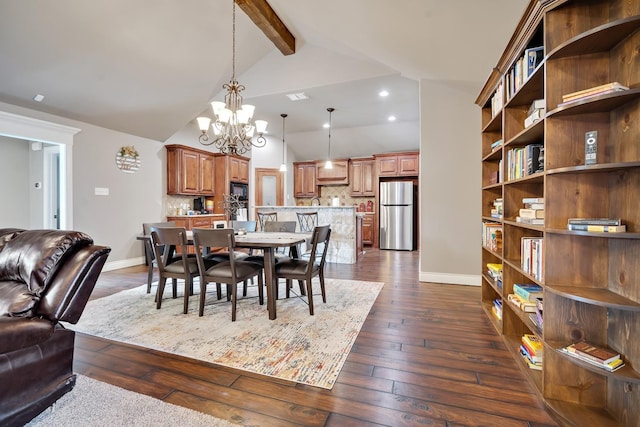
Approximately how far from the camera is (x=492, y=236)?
110 inches

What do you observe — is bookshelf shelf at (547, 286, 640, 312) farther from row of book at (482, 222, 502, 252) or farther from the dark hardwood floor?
row of book at (482, 222, 502, 252)

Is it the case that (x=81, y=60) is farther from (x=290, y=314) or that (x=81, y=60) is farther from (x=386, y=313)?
(x=386, y=313)

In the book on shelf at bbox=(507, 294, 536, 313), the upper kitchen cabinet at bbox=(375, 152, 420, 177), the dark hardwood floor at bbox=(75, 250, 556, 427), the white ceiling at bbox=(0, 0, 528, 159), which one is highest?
the white ceiling at bbox=(0, 0, 528, 159)

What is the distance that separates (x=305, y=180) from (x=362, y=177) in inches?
67.2

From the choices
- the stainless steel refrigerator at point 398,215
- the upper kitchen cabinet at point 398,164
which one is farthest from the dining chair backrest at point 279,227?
the upper kitchen cabinet at point 398,164

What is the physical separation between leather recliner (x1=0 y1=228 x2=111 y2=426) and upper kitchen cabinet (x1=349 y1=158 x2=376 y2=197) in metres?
6.75

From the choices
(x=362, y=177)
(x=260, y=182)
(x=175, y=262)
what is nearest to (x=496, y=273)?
(x=175, y=262)

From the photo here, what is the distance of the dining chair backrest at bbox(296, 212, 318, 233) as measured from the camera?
5840 millimetres

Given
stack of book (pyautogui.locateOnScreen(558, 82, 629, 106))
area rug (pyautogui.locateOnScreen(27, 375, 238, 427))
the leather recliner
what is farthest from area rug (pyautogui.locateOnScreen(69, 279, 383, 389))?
stack of book (pyautogui.locateOnScreen(558, 82, 629, 106))

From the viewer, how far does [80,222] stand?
14.6 feet

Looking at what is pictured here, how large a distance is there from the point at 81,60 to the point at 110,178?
6.29ft

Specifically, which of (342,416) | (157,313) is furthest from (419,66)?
(157,313)

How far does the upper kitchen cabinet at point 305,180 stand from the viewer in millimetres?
8477

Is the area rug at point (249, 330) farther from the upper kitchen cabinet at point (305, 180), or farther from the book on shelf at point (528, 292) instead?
the upper kitchen cabinet at point (305, 180)
